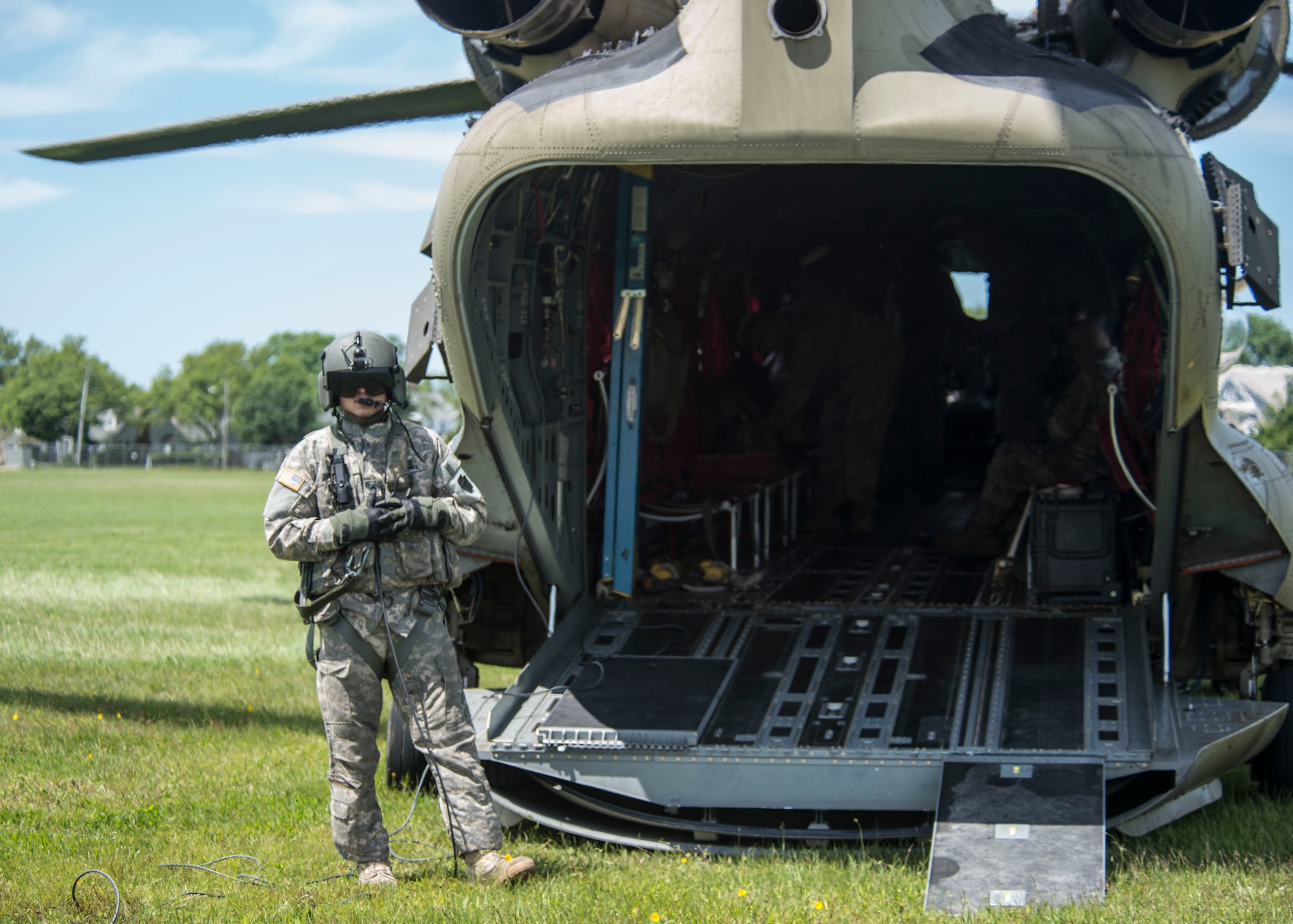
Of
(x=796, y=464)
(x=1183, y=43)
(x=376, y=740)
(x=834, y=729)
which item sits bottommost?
(x=834, y=729)

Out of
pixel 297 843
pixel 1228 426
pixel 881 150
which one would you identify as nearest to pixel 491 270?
pixel 881 150

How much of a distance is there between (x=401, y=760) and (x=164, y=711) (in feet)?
7.22

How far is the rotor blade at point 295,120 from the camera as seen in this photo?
7715mm

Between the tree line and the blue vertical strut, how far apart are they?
7248cm

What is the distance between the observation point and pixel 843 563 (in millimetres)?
8008

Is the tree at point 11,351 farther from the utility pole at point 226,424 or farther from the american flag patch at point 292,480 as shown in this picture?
the american flag patch at point 292,480

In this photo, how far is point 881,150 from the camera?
4680 millimetres

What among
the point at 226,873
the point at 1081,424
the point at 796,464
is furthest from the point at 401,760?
the point at 796,464

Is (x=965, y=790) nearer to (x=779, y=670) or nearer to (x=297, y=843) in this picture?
(x=779, y=670)

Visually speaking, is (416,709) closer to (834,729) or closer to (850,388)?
(834,729)

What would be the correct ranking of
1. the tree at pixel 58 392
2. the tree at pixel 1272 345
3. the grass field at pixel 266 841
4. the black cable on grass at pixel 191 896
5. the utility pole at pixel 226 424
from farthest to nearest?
the utility pole at pixel 226 424 → the tree at pixel 58 392 → the tree at pixel 1272 345 → the black cable on grass at pixel 191 896 → the grass field at pixel 266 841

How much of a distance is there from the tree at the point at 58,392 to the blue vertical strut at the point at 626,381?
83015 millimetres

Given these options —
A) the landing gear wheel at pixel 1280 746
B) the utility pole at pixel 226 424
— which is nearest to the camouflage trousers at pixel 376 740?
the landing gear wheel at pixel 1280 746

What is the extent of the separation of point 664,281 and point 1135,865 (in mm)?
4725
